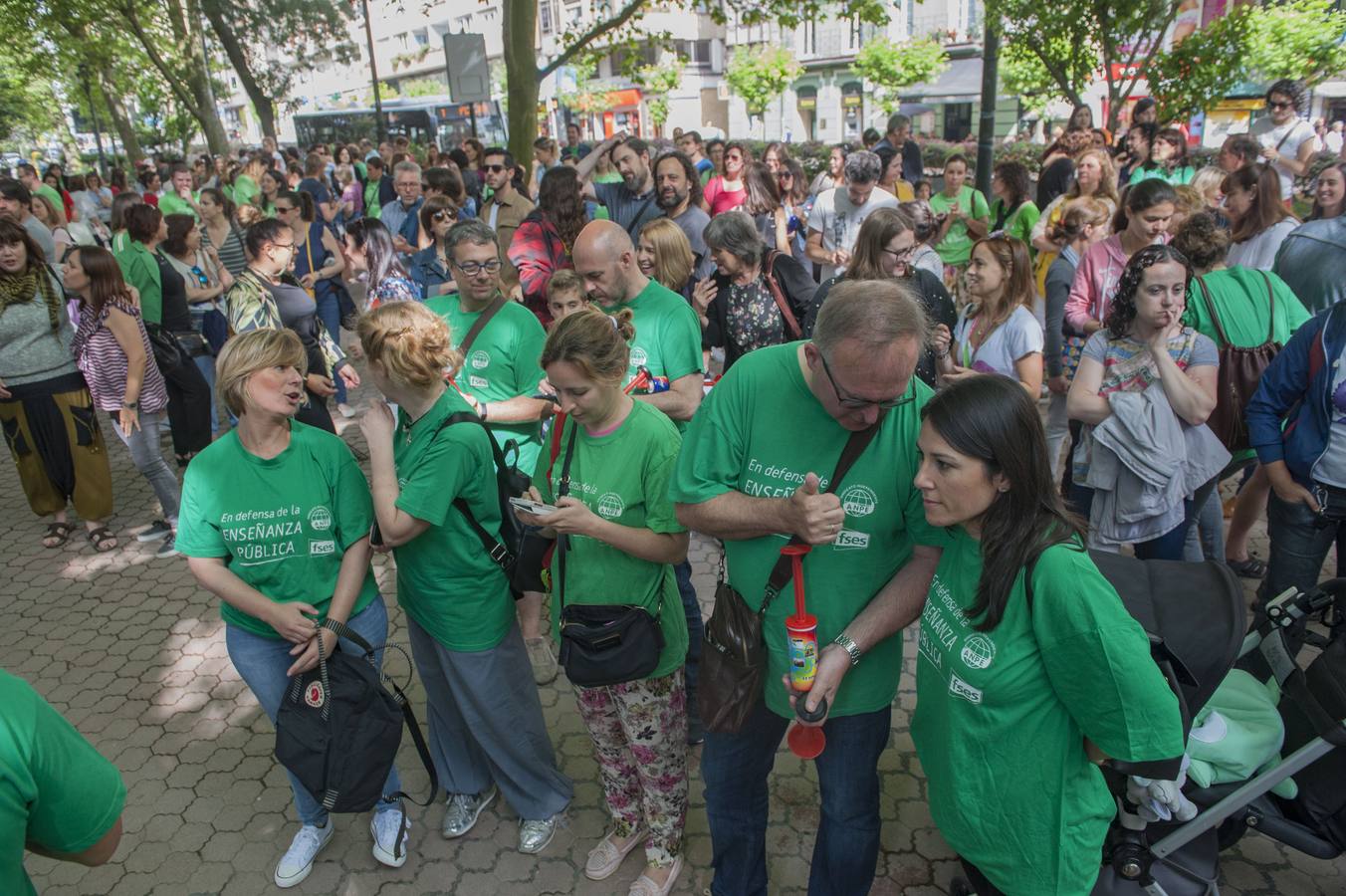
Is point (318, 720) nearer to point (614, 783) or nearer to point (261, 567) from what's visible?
point (261, 567)

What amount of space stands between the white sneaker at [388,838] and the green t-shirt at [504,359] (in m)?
1.47

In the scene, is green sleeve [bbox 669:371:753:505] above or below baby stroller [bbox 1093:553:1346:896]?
above

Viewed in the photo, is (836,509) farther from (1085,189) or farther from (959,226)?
(959,226)

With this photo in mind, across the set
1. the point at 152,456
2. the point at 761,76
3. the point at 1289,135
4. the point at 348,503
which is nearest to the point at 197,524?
the point at 348,503

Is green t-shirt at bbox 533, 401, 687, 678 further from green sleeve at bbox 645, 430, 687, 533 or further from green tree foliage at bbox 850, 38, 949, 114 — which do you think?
green tree foliage at bbox 850, 38, 949, 114

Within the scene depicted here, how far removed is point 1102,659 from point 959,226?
6.13m

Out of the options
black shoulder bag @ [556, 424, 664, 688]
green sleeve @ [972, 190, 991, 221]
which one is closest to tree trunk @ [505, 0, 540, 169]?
green sleeve @ [972, 190, 991, 221]

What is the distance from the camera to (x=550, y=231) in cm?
536

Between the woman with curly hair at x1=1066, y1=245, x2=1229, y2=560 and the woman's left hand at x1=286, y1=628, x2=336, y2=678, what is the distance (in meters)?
2.97

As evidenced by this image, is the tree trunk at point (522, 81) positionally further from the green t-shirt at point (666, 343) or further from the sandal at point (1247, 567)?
the sandal at point (1247, 567)

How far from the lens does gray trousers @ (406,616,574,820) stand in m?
3.00

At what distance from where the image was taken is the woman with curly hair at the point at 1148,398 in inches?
128

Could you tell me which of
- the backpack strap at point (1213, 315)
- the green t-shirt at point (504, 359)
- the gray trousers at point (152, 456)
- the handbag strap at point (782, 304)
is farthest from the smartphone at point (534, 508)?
the gray trousers at point (152, 456)

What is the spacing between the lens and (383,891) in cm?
305
